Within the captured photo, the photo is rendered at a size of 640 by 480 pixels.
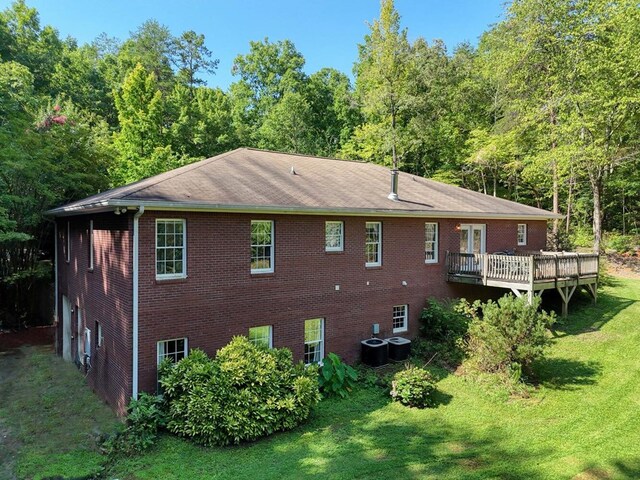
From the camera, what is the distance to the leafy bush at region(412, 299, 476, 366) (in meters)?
13.0

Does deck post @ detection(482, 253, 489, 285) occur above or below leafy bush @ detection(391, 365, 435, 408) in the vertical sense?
above

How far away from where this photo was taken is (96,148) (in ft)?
63.5

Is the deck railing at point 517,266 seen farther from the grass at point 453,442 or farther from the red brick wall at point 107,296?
the red brick wall at point 107,296

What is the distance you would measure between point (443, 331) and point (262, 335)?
6.46m

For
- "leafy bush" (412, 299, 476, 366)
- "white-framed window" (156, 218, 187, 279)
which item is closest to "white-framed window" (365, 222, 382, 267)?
"leafy bush" (412, 299, 476, 366)

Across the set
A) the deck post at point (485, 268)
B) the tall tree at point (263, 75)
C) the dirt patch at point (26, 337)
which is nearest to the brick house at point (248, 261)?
the deck post at point (485, 268)

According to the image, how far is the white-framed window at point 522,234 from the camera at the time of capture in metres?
18.5

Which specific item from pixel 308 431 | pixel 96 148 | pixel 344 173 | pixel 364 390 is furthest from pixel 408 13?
pixel 308 431

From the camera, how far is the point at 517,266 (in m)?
13.8

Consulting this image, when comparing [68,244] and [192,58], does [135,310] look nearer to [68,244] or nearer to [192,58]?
[68,244]

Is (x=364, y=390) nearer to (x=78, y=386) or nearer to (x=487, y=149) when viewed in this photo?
(x=78, y=386)

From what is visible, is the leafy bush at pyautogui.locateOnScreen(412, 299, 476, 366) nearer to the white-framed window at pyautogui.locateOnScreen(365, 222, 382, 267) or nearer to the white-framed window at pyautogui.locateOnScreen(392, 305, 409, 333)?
the white-framed window at pyautogui.locateOnScreen(392, 305, 409, 333)

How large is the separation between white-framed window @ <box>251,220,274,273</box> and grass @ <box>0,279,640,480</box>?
3773 mm

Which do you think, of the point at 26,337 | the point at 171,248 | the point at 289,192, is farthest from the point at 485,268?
the point at 26,337
